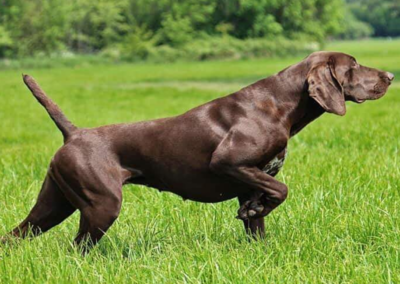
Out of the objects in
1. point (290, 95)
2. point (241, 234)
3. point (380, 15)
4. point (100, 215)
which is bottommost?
point (380, 15)

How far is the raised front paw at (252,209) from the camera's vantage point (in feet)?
12.8

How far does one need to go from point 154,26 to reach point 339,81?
160 feet

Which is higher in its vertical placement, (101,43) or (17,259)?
(17,259)

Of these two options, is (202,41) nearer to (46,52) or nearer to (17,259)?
(46,52)

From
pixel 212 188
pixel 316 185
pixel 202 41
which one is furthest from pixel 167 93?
pixel 202 41

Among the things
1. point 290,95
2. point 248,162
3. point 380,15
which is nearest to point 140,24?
point 290,95

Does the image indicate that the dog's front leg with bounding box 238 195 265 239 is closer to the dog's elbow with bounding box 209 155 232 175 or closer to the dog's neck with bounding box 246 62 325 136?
the dog's elbow with bounding box 209 155 232 175

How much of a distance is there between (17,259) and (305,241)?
1.58 m

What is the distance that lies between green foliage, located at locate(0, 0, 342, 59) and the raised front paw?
4250cm

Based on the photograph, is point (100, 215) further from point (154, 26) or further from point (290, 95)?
point (154, 26)

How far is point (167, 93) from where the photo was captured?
19.9 m

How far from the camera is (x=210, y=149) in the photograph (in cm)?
385

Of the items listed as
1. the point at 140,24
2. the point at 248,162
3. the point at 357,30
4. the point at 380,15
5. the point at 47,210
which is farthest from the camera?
the point at 380,15

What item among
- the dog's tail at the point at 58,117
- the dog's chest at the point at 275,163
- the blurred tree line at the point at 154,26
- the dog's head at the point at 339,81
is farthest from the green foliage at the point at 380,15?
the dog's tail at the point at 58,117
